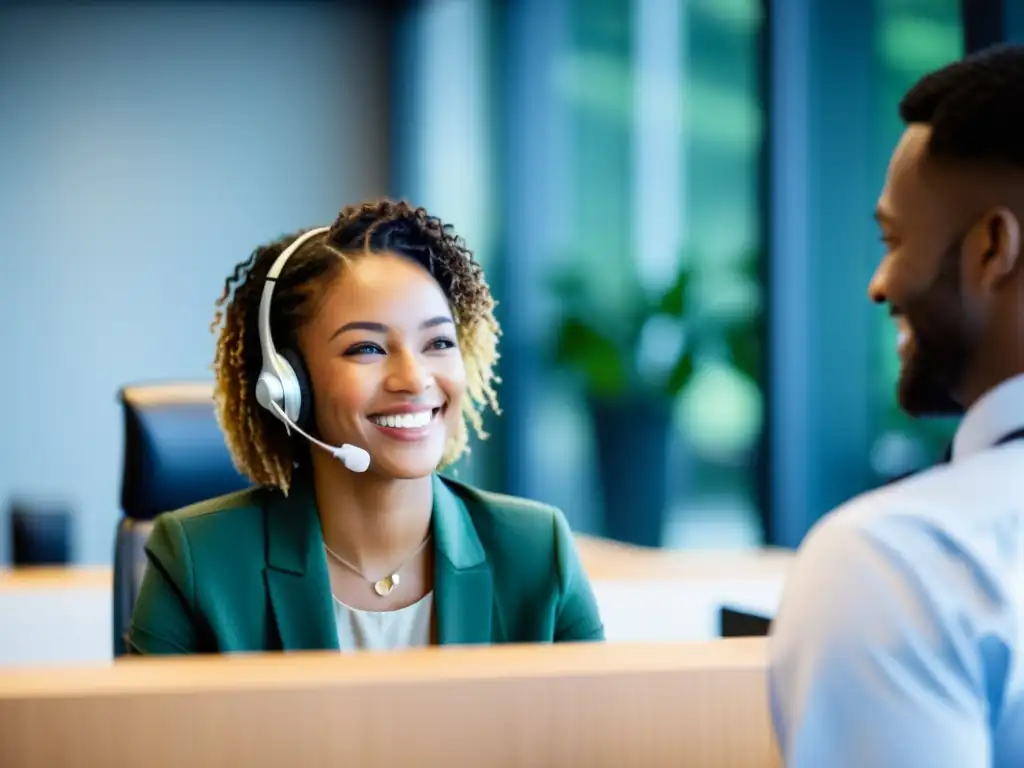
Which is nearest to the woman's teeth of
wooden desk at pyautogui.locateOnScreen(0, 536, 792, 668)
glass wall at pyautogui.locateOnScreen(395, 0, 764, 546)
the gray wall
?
wooden desk at pyautogui.locateOnScreen(0, 536, 792, 668)

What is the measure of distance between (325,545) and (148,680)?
722 millimetres

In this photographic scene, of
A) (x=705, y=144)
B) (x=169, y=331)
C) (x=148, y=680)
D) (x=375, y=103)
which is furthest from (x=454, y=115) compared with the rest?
(x=148, y=680)

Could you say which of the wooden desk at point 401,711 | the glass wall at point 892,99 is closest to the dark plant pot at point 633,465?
the glass wall at point 892,99

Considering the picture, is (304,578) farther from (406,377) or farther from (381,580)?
(406,377)

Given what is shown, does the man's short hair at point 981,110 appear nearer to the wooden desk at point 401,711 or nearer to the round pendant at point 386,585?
the wooden desk at point 401,711

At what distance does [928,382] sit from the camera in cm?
77

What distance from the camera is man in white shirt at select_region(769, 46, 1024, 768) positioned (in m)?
0.63

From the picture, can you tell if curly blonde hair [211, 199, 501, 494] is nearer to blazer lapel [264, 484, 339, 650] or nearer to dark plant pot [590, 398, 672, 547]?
blazer lapel [264, 484, 339, 650]

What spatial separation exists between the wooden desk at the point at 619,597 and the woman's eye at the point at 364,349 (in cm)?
90

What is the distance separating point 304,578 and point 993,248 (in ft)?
2.98

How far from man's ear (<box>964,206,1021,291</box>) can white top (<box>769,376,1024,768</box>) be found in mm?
127

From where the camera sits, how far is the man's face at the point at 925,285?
2.47 feet

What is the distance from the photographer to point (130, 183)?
6031 mm

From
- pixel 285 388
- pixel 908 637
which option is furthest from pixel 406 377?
pixel 908 637
